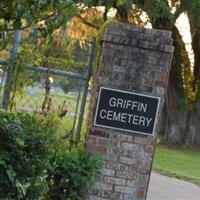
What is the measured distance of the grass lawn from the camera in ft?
62.0

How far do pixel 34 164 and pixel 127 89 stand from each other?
2203 millimetres

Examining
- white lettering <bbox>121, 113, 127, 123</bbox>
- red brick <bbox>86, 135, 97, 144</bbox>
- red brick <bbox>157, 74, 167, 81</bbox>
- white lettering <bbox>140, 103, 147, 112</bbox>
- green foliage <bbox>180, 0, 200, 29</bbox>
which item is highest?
green foliage <bbox>180, 0, 200, 29</bbox>

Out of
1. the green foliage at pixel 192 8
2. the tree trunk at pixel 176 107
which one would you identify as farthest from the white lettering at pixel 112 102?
the tree trunk at pixel 176 107

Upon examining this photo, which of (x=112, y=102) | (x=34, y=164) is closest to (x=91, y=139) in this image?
(x=112, y=102)

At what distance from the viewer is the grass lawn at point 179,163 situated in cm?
1890

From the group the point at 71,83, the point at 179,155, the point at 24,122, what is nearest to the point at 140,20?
the point at 179,155

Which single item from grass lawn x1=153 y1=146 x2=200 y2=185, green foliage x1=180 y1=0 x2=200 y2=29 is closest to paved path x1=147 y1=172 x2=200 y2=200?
grass lawn x1=153 y1=146 x2=200 y2=185

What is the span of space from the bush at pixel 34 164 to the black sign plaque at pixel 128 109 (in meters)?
0.77

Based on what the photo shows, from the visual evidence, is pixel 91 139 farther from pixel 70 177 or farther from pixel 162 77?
pixel 162 77

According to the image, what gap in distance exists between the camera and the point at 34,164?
21.1 feet

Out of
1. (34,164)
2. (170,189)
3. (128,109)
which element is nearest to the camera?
(34,164)

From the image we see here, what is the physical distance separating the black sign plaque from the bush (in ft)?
2.54

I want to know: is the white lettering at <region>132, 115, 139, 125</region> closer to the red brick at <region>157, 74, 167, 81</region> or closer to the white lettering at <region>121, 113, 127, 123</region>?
the white lettering at <region>121, 113, 127, 123</region>

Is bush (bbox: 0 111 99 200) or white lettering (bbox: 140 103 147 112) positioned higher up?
white lettering (bbox: 140 103 147 112)
